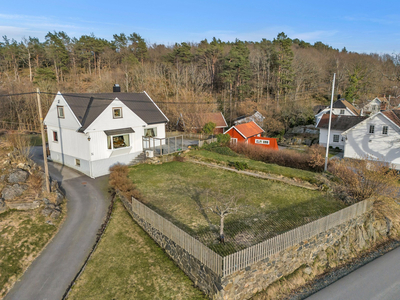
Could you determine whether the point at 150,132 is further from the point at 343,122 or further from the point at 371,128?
the point at 343,122

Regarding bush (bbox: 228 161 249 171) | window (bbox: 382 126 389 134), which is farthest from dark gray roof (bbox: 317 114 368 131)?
bush (bbox: 228 161 249 171)

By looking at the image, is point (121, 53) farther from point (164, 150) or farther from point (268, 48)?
point (164, 150)

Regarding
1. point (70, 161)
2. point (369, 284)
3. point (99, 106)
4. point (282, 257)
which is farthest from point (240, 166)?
point (70, 161)

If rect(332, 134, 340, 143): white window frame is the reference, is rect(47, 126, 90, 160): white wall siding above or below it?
above

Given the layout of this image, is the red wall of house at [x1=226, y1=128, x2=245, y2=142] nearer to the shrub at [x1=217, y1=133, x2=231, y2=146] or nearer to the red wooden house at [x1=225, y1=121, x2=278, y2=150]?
the red wooden house at [x1=225, y1=121, x2=278, y2=150]

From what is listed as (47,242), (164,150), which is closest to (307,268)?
(47,242)

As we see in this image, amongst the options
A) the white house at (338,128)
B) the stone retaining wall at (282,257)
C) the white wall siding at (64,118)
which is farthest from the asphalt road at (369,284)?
the white house at (338,128)

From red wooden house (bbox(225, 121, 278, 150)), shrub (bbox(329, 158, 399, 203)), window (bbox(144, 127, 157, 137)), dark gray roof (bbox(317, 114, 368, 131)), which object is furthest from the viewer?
dark gray roof (bbox(317, 114, 368, 131))

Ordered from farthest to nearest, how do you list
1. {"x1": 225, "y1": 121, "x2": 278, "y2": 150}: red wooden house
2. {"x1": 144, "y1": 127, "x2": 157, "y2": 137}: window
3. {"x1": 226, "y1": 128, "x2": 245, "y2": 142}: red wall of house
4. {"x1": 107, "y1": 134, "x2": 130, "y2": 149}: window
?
{"x1": 226, "y1": 128, "x2": 245, "y2": 142}: red wall of house → {"x1": 225, "y1": 121, "x2": 278, "y2": 150}: red wooden house → {"x1": 144, "y1": 127, "x2": 157, "y2": 137}: window → {"x1": 107, "y1": 134, "x2": 130, "y2": 149}: window
